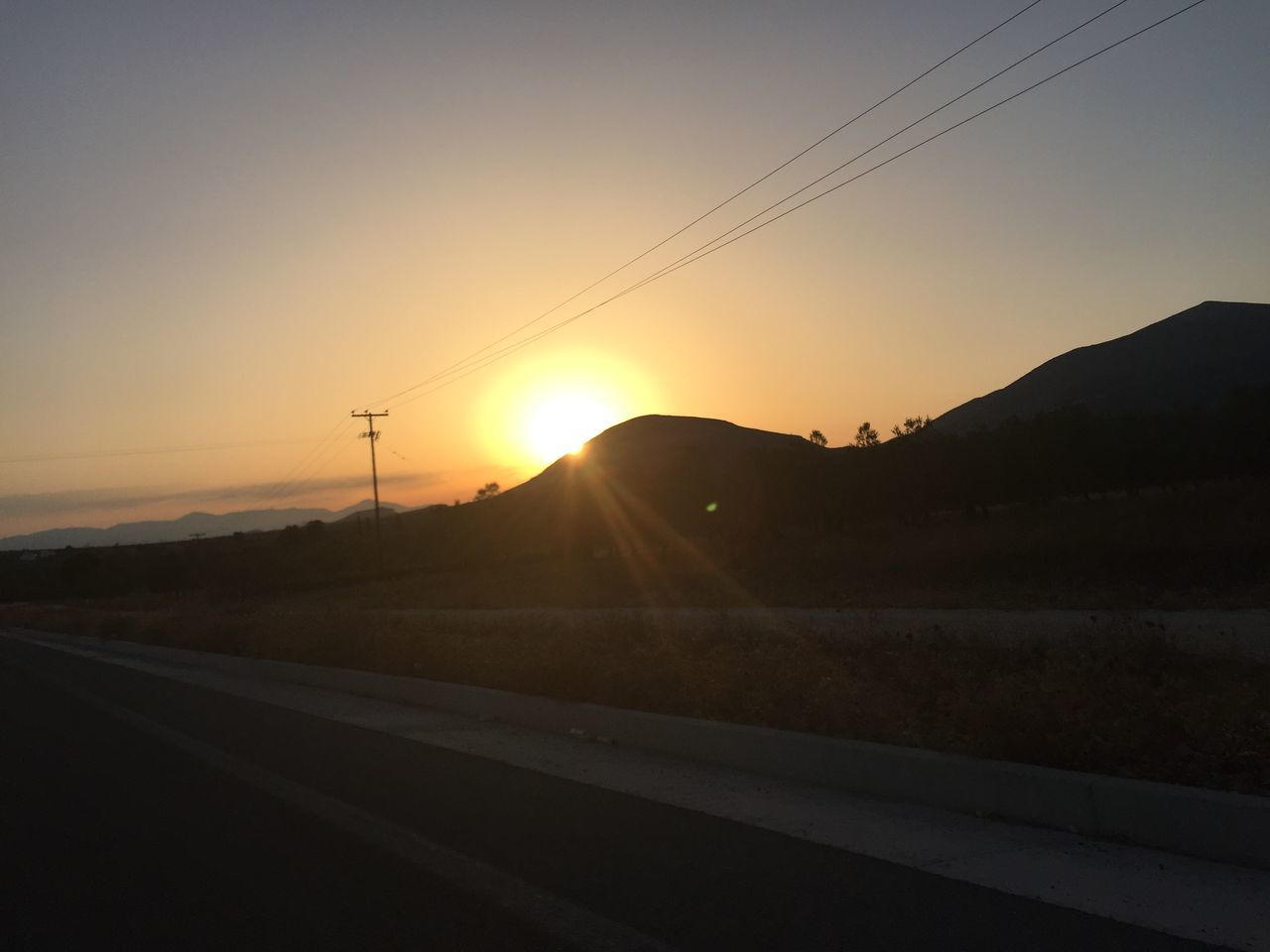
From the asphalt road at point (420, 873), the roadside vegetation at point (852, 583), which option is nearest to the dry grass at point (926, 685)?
the roadside vegetation at point (852, 583)

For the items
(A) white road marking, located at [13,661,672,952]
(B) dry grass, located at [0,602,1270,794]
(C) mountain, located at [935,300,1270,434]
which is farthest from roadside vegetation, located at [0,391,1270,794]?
(C) mountain, located at [935,300,1270,434]

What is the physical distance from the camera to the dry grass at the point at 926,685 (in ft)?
27.3

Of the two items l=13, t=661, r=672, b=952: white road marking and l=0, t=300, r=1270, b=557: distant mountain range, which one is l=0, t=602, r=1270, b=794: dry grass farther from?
l=0, t=300, r=1270, b=557: distant mountain range

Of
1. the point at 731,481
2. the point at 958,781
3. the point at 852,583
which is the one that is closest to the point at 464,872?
the point at 958,781

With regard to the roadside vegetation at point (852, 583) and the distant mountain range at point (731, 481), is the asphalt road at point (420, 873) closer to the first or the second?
the roadside vegetation at point (852, 583)

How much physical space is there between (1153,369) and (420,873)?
171904 millimetres

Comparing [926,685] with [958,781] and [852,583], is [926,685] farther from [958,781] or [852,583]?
[852,583]

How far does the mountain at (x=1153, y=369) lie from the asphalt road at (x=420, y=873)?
129 m

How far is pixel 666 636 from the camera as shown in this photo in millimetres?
18969

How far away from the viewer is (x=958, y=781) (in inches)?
329

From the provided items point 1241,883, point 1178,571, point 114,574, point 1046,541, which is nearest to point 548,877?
point 1241,883

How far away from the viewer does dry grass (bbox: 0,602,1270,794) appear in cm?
833

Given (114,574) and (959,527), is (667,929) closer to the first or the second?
(959,527)

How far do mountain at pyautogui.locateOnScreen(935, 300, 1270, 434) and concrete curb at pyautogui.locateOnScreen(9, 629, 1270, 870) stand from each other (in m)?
126
